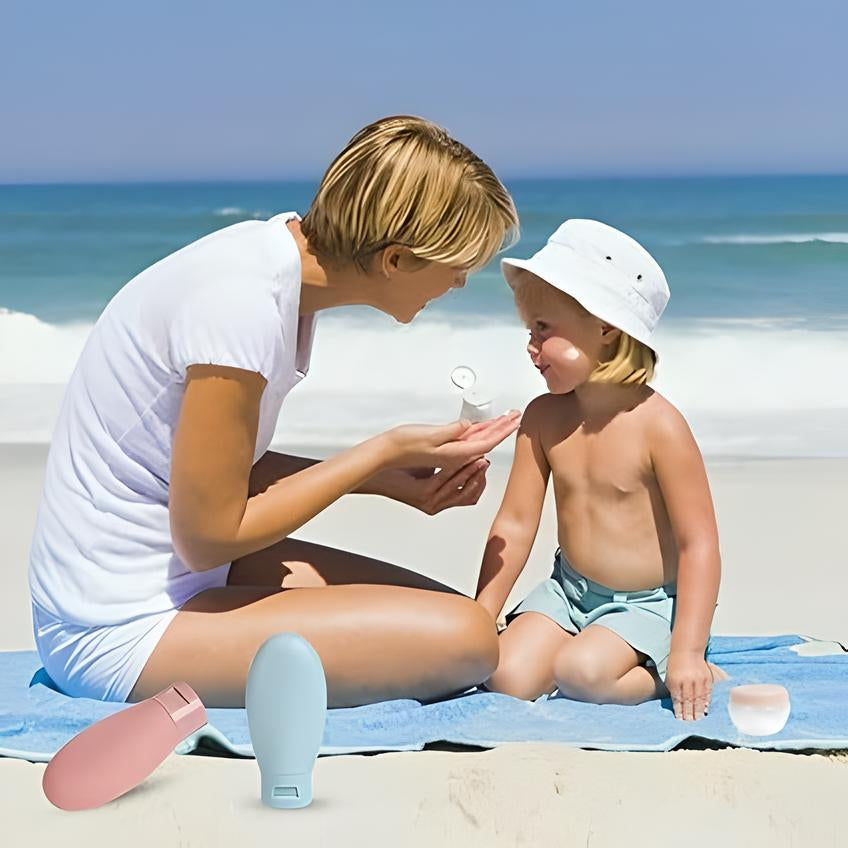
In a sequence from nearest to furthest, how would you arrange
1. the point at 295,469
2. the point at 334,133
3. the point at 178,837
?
the point at 178,837
the point at 295,469
the point at 334,133

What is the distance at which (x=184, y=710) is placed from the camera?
2400 mm

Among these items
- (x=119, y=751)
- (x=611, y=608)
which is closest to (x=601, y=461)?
(x=611, y=608)

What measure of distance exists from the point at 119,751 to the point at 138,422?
66cm

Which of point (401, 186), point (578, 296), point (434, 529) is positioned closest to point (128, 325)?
point (401, 186)

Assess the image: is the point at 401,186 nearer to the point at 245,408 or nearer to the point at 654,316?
the point at 245,408

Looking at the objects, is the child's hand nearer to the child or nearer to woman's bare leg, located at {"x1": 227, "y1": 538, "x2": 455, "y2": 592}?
the child

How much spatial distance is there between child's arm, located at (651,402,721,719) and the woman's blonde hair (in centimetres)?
62

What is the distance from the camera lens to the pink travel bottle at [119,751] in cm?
235

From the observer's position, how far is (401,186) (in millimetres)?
2688

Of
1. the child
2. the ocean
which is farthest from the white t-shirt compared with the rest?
the ocean

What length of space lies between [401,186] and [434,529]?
7.67 feet

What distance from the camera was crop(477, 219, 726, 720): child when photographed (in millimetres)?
3033

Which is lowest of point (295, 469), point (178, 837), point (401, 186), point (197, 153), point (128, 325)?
point (178, 837)

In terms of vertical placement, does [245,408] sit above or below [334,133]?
below
